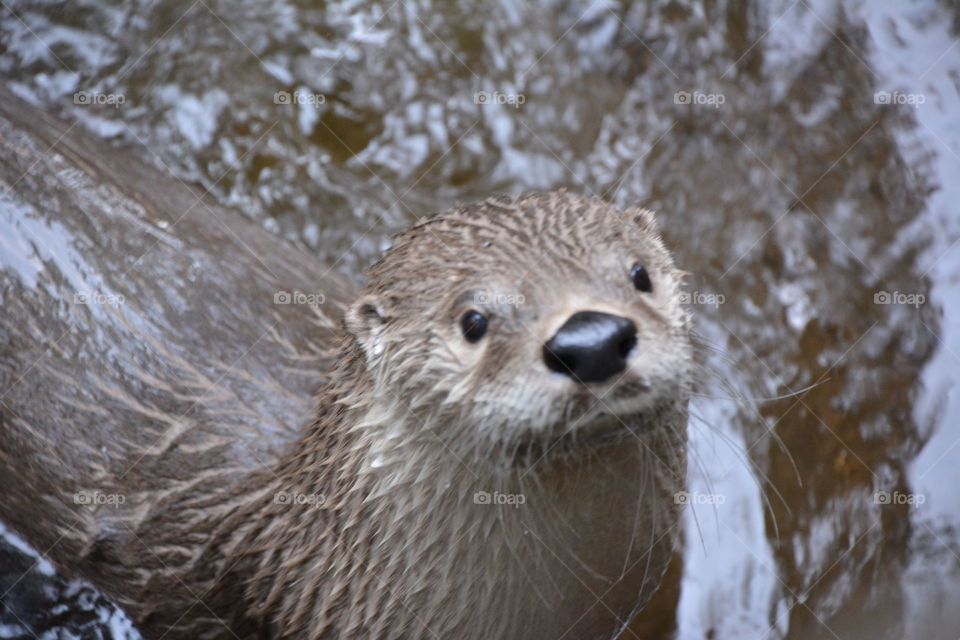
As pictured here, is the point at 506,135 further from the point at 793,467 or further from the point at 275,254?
the point at 793,467

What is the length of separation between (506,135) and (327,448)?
1.94 metres

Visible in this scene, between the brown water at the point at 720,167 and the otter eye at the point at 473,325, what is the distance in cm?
138

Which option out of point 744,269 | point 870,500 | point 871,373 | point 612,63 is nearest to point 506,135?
point 612,63

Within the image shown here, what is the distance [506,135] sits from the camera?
165 inches

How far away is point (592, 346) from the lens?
1846mm
